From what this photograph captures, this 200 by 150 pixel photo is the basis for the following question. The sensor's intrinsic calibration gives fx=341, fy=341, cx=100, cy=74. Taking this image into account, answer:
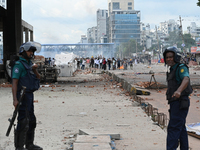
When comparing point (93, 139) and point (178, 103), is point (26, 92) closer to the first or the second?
point (93, 139)

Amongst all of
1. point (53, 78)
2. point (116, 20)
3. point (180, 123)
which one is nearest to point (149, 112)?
point (180, 123)

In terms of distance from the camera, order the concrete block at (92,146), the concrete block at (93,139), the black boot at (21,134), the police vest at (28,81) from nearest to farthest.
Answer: the black boot at (21,134) → the police vest at (28,81) → the concrete block at (92,146) → the concrete block at (93,139)

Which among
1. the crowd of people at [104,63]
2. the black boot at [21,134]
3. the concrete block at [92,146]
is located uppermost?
the crowd of people at [104,63]

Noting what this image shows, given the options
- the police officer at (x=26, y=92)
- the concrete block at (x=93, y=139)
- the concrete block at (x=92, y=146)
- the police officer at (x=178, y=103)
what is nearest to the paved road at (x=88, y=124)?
the concrete block at (x=93, y=139)

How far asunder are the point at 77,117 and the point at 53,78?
1431 cm

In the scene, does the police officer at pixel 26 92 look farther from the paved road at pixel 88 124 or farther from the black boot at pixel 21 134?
the paved road at pixel 88 124

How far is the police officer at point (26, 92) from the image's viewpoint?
5105 millimetres

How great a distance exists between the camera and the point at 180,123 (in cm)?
477

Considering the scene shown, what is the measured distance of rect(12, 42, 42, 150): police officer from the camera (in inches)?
201

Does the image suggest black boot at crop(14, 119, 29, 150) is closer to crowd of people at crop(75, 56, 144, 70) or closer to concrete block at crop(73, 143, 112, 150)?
concrete block at crop(73, 143, 112, 150)

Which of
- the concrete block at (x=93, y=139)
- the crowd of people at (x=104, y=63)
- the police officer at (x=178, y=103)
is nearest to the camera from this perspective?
the police officer at (x=178, y=103)

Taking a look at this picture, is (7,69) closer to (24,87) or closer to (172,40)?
(24,87)

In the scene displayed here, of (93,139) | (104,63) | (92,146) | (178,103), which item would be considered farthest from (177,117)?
(104,63)

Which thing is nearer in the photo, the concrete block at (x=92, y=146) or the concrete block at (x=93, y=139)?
the concrete block at (x=92, y=146)
